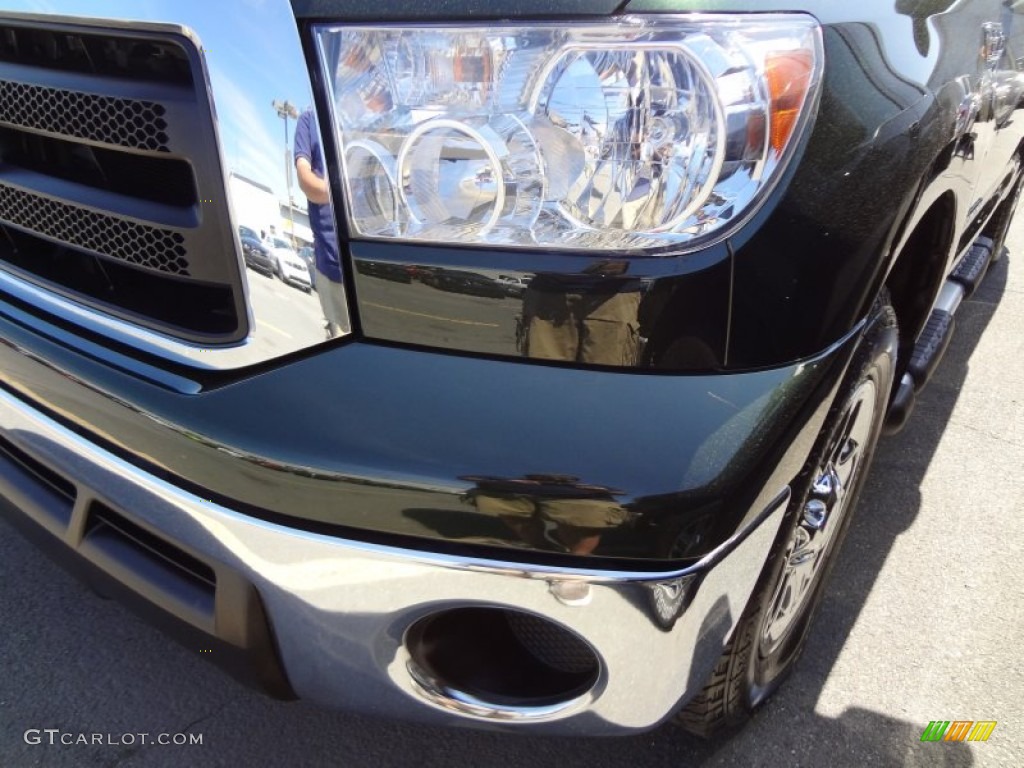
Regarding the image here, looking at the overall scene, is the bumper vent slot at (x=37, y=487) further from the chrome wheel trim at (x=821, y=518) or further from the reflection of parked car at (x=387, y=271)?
the chrome wheel trim at (x=821, y=518)

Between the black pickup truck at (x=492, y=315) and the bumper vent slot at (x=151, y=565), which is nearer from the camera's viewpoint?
the black pickup truck at (x=492, y=315)

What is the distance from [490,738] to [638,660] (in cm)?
77

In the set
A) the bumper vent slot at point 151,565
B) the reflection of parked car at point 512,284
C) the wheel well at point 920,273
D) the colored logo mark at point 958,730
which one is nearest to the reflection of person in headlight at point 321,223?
the reflection of parked car at point 512,284

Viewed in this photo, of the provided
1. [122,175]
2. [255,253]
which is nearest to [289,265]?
[255,253]

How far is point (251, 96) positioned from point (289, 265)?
22 cm

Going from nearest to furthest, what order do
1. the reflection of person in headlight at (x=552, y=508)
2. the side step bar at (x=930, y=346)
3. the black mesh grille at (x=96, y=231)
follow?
1. the reflection of person in headlight at (x=552, y=508)
2. the black mesh grille at (x=96, y=231)
3. the side step bar at (x=930, y=346)

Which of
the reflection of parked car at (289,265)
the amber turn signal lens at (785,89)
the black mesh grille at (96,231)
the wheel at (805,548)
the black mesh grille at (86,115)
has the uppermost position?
the amber turn signal lens at (785,89)

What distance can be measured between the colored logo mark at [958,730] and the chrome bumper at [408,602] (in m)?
0.88

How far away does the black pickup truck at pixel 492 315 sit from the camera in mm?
1100

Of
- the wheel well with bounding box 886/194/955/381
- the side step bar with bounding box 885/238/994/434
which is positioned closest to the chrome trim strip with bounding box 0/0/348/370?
the wheel well with bounding box 886/194/955/381

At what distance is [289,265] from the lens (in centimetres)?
119

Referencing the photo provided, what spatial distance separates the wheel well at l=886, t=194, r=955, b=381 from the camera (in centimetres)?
183

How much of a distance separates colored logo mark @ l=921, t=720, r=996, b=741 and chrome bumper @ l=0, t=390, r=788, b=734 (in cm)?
88

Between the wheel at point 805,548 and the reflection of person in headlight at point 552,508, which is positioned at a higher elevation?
the reflection of person in headlight at point 552,508
